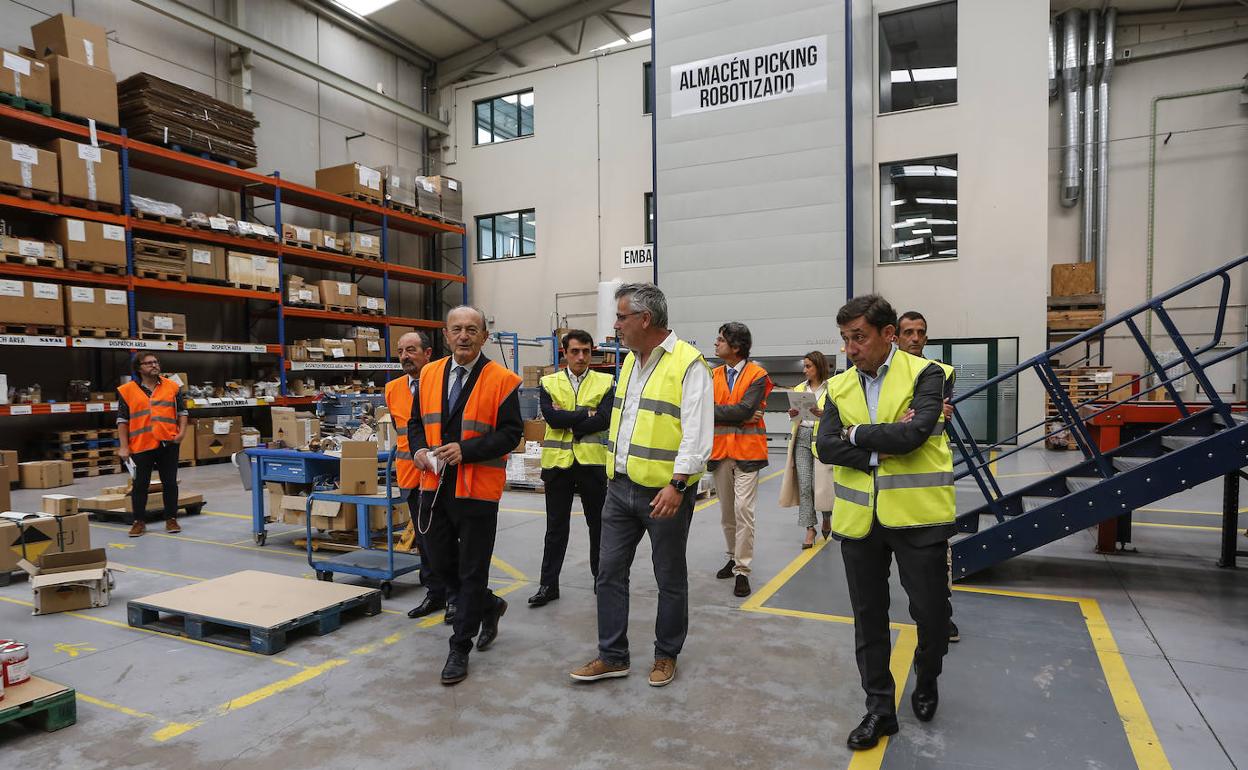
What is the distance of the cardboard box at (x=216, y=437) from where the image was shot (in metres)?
13.2

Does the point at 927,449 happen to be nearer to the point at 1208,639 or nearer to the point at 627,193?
the point at 1208,639

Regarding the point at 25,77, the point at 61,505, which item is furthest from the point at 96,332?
the point at 61,505

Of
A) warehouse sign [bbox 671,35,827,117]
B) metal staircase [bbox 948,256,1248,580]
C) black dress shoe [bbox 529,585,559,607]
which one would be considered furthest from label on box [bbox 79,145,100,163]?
metal staircase [bbox 948,256,1248,580]

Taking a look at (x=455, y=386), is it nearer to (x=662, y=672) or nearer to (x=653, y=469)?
(x=653, y=469)

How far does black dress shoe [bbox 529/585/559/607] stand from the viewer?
15.9 ft

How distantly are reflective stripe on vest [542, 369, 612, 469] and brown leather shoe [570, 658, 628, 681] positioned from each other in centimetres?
146

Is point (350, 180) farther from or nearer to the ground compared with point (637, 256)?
farther from the ground

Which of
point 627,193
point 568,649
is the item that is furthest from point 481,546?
point 627,193

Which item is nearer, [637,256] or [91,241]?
[91,241]

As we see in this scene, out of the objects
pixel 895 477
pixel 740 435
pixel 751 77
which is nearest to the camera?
pixel 895 477

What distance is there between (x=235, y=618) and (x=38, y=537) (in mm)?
2720

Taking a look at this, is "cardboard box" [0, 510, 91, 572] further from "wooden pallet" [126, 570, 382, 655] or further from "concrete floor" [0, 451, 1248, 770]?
"wooden pallet" [126, 570, 382, 655]

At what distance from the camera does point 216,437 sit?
13.5 meters

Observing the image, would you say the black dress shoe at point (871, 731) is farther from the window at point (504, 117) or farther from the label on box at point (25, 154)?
the window at point (504, 117)
